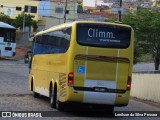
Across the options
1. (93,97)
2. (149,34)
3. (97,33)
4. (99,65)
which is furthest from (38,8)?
(93,97)

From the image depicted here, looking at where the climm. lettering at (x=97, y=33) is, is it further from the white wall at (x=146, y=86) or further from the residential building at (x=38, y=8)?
the residential building at (x=38, y=8)

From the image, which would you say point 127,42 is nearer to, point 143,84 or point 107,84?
point 107,84

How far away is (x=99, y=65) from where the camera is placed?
17.0 m

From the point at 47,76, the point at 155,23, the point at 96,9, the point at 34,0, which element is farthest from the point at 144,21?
the point at 96,9

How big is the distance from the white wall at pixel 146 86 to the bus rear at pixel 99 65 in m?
8.38

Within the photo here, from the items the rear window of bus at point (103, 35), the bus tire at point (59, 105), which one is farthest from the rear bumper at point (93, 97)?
the rear window of bus at point (103, 35)

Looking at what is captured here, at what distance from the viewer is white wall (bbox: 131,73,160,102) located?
25.5 metres

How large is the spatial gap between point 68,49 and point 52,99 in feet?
8.64

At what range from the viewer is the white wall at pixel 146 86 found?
25.5 m

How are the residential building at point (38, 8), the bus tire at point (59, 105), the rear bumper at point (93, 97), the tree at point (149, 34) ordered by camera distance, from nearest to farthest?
the rear bumper at point (93, 97), the bus tire at point (59, 105), the tree at point (149, 34), the residential building at point (38, 8)

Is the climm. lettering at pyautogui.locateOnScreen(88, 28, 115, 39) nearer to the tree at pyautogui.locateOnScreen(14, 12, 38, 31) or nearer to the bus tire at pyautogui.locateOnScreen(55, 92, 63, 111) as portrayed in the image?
the bus tire at pyautogui.locateOnScreen(55, 92, 63, 111)

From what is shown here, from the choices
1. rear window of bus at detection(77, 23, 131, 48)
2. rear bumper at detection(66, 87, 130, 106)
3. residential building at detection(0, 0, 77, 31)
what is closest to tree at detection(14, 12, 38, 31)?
residential building at detection(0, 0, 77, 31)

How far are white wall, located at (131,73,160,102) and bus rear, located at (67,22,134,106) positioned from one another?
838 centimetres

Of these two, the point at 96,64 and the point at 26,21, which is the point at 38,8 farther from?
the point at 96,64
